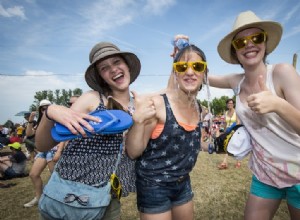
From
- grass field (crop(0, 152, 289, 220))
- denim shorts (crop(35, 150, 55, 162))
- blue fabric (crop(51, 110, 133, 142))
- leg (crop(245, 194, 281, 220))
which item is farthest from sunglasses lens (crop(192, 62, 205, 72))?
denim shorts (crop(35, 150, 55, 162))

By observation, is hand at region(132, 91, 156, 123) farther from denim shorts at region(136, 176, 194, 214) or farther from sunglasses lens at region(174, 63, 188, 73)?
denim shorts at region(136, 176, 194, 214)

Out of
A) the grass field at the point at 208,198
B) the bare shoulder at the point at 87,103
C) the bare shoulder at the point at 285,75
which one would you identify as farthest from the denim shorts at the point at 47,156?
the bare shoulder at the point at 285,75

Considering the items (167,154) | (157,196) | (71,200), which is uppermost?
(167,154)

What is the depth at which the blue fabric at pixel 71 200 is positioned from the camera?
5.64 feet

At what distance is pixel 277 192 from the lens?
7.98 ft

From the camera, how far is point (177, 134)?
2158 mm

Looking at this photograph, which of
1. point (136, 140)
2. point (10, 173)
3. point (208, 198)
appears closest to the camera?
point (136, 140)

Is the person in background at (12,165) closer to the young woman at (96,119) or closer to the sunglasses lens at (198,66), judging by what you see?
the young woman at (96,119)

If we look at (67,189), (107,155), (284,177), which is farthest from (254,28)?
(67,189)

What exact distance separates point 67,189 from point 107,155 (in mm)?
385

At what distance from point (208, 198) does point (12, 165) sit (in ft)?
24.1

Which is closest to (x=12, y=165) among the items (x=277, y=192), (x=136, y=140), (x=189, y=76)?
(x=136, y=140)

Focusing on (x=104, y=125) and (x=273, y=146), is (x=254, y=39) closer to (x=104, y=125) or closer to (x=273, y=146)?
(x=273, y=146)

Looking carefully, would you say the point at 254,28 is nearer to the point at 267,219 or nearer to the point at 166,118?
the point at 166,118
